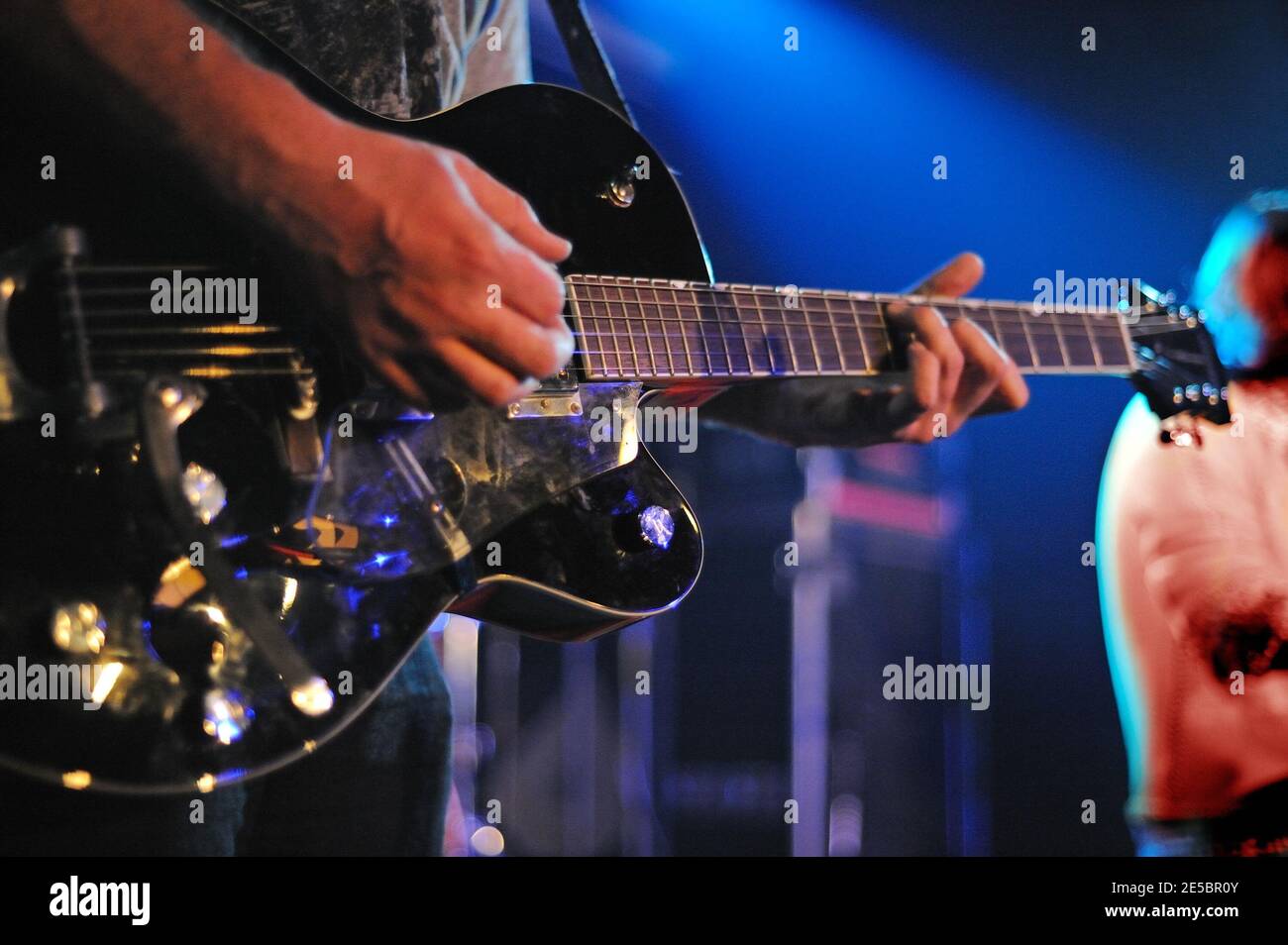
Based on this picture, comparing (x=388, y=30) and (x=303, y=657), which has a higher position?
(x=388, y=30)

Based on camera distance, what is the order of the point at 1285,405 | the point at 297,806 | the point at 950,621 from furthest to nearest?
the point at 950,621, the point at 1285,405, the point at 297,806

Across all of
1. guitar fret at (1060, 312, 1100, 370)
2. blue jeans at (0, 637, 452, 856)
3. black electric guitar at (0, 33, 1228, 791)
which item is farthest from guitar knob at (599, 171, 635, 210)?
guitar fret at (1060, 312, 1100, 370)

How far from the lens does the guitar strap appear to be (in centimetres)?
114

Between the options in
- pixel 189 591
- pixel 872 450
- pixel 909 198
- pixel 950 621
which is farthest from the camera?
pixel 872 450

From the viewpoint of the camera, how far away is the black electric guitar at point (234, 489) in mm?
757

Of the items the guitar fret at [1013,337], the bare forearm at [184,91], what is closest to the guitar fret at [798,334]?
the guitar fret at [1013,337]

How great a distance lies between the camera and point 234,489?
2.59 feet

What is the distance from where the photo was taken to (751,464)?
2.29 meters

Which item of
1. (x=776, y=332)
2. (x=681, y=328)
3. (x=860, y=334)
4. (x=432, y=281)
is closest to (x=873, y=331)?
(x=860, y=334)

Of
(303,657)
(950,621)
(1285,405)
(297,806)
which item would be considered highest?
(1285,405)

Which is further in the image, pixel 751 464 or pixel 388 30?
pixel 751 464
